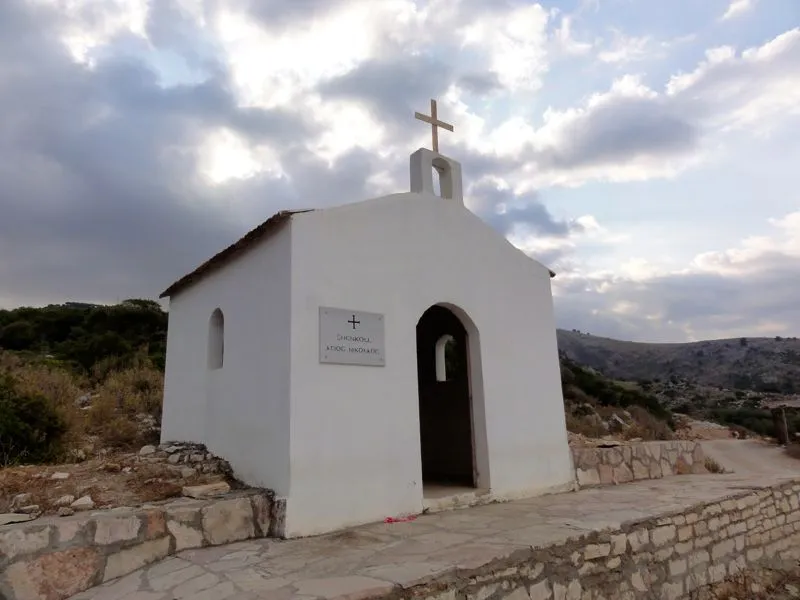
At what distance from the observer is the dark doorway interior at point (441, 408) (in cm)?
923

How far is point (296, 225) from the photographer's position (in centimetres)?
611

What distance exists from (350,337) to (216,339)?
8.90 ft

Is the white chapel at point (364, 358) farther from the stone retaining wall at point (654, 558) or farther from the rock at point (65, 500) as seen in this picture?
the stone retaining wall at point (654, 558)

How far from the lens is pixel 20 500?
5.45 m

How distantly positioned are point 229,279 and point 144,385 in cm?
706

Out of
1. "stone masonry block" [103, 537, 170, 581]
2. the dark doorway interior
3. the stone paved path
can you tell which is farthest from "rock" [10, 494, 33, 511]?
the dark doorway interior

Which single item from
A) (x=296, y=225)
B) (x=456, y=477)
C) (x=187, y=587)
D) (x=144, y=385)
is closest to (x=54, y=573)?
(x=187, y=587)

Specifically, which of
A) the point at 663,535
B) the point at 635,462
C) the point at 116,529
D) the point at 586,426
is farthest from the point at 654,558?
the point at 586,426

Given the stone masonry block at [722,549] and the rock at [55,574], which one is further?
the stone masonry block at [722,549]

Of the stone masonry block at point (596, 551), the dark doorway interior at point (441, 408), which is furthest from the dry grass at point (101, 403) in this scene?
the stone masonry block at point (596, 551)

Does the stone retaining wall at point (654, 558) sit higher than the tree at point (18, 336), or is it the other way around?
the tree at point (18, 336)

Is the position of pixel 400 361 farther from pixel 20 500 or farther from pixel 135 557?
pixel 20 500

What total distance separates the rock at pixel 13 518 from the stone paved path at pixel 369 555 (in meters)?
1.00

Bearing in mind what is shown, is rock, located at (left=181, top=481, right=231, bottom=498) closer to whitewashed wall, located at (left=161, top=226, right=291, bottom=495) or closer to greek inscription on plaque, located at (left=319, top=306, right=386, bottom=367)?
whitewashed wall, located at (left=161, top=226, right=291, bottom=495)
